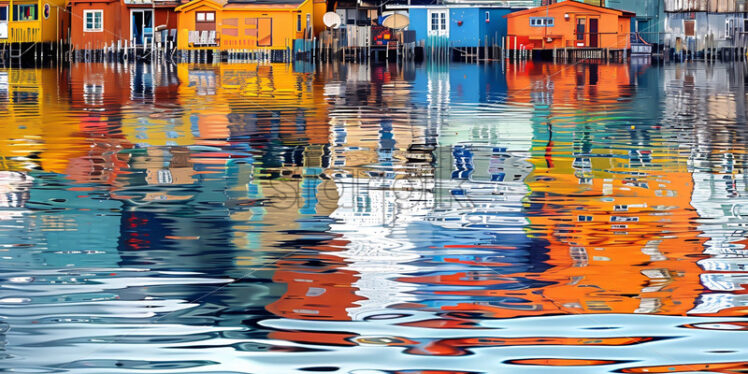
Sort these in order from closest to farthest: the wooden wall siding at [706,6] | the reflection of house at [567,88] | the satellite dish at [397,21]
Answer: the reflection of house at [567,88]
the wooden wall siding at [706,6]
the satellite dish at [397,21]

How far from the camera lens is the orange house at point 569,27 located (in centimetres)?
5747

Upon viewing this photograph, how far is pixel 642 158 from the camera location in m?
14.6

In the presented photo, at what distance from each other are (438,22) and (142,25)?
1413cm

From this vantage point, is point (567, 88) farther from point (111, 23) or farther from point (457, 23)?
point (111, 23)

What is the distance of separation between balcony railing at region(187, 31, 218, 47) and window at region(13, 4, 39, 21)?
7.97m

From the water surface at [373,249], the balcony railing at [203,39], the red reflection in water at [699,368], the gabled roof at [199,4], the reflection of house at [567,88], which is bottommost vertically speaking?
the red reflection in water at [699,368]

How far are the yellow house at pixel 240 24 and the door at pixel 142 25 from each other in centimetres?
203

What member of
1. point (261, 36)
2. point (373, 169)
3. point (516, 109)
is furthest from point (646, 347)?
point (261, 36)

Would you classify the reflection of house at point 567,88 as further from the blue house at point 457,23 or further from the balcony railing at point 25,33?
the balcony railing at point 25,33

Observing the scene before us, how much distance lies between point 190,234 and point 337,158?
544 cm

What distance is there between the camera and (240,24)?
57281 millimetres

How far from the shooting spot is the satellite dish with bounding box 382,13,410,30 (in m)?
60.3

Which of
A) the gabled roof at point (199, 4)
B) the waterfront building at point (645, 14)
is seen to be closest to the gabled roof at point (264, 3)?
the gabled roof at point (199, 4)

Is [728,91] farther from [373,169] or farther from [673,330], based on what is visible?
[673,330]
